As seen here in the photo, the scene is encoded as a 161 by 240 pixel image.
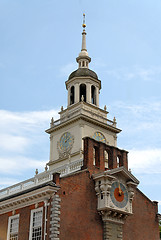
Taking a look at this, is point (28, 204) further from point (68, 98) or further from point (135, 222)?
point (68, 98)

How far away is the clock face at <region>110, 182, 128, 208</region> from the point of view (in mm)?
32125

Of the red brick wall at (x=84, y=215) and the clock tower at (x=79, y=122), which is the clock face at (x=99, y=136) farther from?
the red brick wall at (x=84, y=215)

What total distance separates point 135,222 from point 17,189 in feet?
36.9

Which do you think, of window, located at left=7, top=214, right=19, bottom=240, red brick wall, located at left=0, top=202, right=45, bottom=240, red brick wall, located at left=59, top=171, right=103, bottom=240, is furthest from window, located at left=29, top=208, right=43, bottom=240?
window, located at left=7, top=214, right=19, bottom=240

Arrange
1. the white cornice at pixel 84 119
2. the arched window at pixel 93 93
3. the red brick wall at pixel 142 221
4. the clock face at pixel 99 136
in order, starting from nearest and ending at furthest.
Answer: the red brick wall at pixel 142 221 → the white cornice at pixel 84 119 → the clock face at pixel 99 136 → the arched window at pixel 93 93

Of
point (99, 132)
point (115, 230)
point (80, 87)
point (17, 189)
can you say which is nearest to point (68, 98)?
point (80, 87)

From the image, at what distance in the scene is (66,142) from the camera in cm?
5197

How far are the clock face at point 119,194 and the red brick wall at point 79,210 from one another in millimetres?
1626

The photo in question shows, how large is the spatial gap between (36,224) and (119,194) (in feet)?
25.5

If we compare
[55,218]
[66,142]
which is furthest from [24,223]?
[66,142]

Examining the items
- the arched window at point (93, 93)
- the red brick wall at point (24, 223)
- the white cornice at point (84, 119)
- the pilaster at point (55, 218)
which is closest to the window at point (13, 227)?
the red brick wall at point (24, 223)

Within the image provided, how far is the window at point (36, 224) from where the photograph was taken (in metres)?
28.6

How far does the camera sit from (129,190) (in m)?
33.9

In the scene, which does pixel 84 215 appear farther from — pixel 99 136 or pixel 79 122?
pixel 99 136
